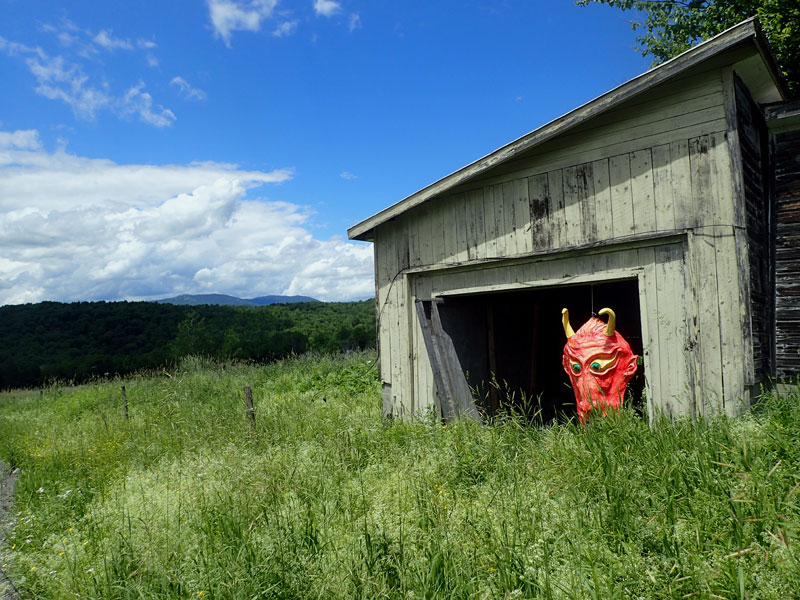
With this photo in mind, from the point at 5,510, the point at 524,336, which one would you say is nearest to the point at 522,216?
the point at 524,336

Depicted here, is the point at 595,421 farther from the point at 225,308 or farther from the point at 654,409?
the point at 225,308

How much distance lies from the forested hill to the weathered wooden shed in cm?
1533

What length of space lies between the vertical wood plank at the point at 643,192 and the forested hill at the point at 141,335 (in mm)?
17831

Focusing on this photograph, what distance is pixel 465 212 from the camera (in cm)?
681

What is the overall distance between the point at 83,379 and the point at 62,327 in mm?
11207

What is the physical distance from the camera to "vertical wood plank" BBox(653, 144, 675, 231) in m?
5.20

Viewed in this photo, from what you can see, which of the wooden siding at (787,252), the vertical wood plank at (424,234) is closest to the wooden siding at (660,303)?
the wooden siding at (787,252)

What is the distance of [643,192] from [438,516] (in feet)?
12.5

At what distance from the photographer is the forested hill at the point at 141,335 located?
25125 mm

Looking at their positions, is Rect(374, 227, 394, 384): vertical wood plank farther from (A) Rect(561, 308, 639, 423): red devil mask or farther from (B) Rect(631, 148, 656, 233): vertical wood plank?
(B) Rect(631, 148, 656, 233): vertical wood plank

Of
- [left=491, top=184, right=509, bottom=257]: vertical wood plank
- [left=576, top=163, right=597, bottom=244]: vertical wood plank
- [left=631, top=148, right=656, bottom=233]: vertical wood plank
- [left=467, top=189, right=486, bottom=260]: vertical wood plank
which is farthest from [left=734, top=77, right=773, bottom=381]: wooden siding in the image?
[left=467, top=189, right=486, bottom=260]: vertical wood plank

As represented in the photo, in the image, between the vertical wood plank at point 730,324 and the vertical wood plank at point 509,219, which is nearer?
the vertical wood plank at point 730,324

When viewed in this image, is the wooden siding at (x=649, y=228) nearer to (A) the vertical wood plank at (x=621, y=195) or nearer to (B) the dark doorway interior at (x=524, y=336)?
(A) the vertical wood plank at (x=621, y=195)

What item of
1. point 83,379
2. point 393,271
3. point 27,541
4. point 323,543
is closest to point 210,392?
point 393,271
